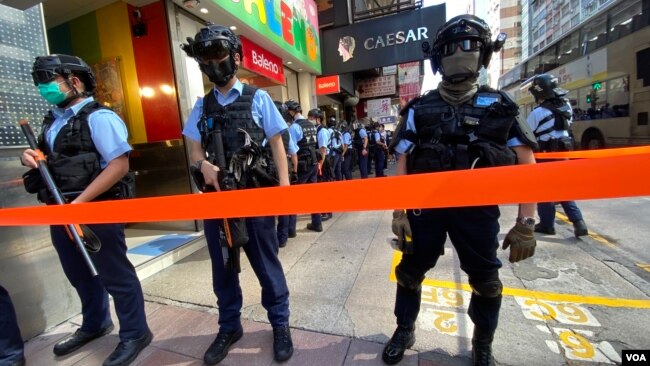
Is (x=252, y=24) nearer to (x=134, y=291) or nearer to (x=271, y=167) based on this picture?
(x=271, y=167)

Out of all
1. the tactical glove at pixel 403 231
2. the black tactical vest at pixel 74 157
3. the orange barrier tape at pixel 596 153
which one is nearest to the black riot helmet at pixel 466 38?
the tactical glove at pixel 403 231

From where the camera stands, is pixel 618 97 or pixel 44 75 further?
pixel 618 97

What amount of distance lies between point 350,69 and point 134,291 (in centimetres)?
836

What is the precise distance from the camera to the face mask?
5.38 ft

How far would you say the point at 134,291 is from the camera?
210 centimetres

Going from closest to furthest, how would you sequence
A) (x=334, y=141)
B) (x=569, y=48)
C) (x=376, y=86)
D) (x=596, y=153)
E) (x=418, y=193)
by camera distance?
(x=418, y=193), (x=596, y=153), (x=334, y=141), (x=569, y=48), (x=376, y=86)

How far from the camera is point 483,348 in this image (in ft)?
5.86

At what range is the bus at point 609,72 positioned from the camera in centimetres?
784

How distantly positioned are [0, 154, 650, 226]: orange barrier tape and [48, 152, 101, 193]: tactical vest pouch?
1.26ft

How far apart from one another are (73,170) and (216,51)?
113 centimetres

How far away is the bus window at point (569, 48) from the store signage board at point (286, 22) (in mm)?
8303

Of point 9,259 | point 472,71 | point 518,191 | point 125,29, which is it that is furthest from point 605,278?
point 125,29

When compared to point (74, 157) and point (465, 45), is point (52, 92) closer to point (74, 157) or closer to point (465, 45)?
point (74, 157)

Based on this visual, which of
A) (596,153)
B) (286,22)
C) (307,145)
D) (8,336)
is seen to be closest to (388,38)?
(286,22)
